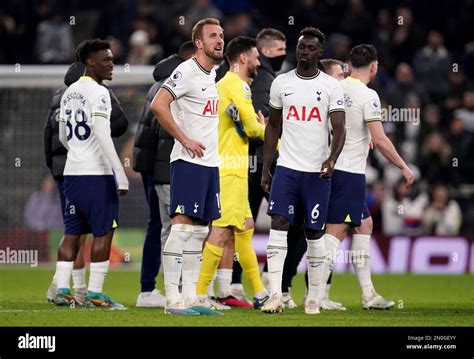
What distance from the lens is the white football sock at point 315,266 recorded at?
1116 centimetres

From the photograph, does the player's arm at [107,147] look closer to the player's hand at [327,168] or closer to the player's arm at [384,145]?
the player's hand at [327,168]

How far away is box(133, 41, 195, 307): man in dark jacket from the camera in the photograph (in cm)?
1230

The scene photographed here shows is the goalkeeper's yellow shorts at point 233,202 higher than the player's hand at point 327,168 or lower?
lower

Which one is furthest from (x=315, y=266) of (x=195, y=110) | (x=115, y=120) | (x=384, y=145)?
(x=115, y=120)

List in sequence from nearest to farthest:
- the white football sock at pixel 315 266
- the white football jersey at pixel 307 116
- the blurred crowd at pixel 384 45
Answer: the white football jersey at pixel 307 116
the white football sock at pixel 315 266
the blurred crowd at pixel 384 45

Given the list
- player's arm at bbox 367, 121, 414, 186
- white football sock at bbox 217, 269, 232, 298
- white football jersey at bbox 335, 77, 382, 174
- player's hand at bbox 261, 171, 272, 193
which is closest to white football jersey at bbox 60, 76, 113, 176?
player's hand at bbox 261, 171, 272, 193

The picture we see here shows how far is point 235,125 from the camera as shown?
→ 12000 mm

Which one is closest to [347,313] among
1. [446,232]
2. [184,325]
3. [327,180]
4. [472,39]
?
[327,180]

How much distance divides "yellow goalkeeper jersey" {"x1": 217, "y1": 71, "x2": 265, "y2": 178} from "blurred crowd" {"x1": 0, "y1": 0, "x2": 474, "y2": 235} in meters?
7.94

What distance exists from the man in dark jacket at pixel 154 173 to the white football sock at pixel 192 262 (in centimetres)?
144

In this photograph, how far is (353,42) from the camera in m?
22.6

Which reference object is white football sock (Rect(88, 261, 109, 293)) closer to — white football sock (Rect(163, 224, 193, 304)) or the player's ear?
white football sock (Rect(163, 224, 193, 304))

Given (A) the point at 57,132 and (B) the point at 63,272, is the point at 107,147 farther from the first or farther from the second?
(B) the point at 63,272

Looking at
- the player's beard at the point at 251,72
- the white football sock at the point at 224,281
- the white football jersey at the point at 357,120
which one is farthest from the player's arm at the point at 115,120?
the white football jersey at the point at 357,120
